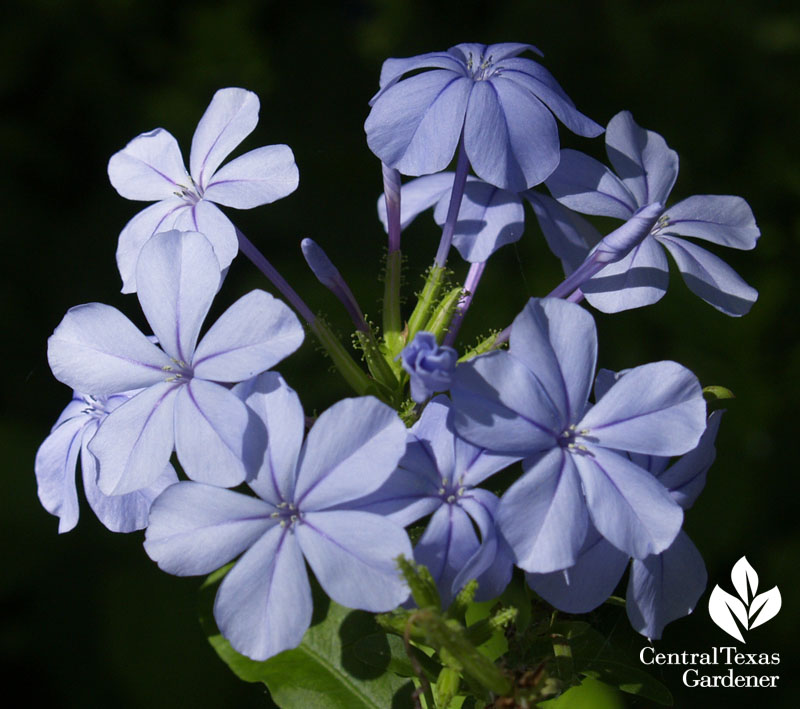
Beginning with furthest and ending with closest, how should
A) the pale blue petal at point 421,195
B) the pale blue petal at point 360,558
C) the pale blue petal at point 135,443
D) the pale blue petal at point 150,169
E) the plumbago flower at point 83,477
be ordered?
the pale blue petal at point 421,195
the pale blue petal at point 150,169
the plumbago flower at point 83,477
the pale blue petal at point 135,443
the pale blue petal at point 360,558

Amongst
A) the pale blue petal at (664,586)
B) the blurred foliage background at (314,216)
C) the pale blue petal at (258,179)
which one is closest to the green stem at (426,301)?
the pale blue petal at (258,179)

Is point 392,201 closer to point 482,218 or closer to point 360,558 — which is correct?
point 482,218

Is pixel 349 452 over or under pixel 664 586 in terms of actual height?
over

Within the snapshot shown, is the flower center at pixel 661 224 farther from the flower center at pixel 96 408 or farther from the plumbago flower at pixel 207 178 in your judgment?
the flower center at pixel 96 408

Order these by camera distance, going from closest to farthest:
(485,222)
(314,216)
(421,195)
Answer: (485,222) < (421,195) < (314,216)

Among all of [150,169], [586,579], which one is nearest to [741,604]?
[586,579]

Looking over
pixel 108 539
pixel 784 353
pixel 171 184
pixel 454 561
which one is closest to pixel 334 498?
pixel 454 561

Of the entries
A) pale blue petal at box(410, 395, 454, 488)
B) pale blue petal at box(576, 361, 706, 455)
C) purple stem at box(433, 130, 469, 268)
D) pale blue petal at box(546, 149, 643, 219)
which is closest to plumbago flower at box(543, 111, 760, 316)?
pale blue petal at box(546, 149, 643, 219)
